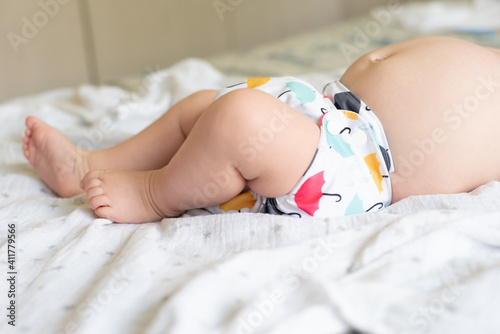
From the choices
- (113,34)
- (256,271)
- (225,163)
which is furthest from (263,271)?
(113,34)

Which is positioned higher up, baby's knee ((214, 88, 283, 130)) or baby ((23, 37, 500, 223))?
baby's knee ((214, 88, 283, 130))

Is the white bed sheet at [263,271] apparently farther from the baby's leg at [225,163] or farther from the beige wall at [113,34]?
the beige wall at [113,34]

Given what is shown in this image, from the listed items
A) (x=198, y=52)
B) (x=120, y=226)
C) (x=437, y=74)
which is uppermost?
(x=437, y=74)

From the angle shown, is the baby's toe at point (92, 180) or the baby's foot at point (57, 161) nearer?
the baby's toe at point (92, 180)

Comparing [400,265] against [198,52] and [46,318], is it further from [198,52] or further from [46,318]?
[198,52]

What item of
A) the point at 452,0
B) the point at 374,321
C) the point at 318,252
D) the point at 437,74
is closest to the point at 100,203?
the point at 318,252

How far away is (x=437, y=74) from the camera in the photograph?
874 millimetres

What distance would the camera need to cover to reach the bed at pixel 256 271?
1.78 feet

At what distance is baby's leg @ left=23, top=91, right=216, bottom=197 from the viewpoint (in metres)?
0.94

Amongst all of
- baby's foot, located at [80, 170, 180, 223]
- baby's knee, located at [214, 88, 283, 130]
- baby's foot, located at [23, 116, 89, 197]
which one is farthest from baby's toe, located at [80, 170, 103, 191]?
baby's knee, located at [214, 88, 283, 130]

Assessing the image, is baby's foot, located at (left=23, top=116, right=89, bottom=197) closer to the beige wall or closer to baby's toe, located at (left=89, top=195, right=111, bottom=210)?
baby's toe, located at (left=89, top=195, right=111, bottom=210)

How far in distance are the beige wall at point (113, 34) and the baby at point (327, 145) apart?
3.95 ft

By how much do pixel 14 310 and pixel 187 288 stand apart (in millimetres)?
228

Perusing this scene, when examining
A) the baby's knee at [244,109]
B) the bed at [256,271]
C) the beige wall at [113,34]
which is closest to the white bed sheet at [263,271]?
the bed at [256,271]
